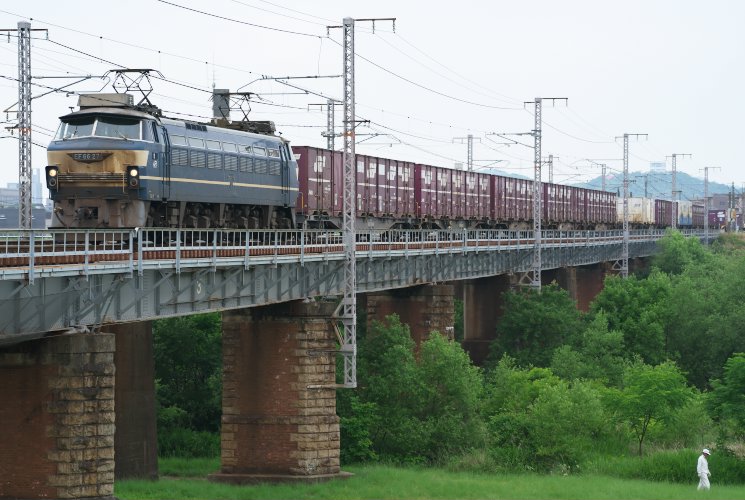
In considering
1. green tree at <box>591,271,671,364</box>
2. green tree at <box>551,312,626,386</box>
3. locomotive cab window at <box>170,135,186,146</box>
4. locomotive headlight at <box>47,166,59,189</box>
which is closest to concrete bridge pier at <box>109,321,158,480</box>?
locomotive cab window at <box>170,135,186,146</box>

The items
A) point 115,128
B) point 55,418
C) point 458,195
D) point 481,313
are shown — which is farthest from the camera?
point 481,313

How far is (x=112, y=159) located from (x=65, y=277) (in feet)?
33.4

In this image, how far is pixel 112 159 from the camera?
39281 mm

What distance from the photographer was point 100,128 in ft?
130

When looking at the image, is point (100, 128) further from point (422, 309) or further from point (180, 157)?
point (422, 309)

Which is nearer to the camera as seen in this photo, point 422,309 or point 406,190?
point 422,309

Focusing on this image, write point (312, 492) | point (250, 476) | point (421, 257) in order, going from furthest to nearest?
point (421, 257)
point (250, 476)
point (312, 492)

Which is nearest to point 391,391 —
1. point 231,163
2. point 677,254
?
point 231,163

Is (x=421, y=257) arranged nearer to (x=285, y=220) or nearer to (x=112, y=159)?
(x=285, y=220)

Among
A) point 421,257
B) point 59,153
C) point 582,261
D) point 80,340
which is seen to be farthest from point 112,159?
point 582,261

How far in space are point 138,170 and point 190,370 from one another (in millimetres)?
27270

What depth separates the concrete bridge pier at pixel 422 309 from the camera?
2625 inches

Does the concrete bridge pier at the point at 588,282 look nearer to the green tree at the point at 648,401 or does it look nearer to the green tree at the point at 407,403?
the green tree at the point at 648,401

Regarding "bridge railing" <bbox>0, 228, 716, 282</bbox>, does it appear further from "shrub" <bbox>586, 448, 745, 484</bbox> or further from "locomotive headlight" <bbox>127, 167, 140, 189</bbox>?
"shrub" <bbox>586, 448, 745, 484</bbox>
